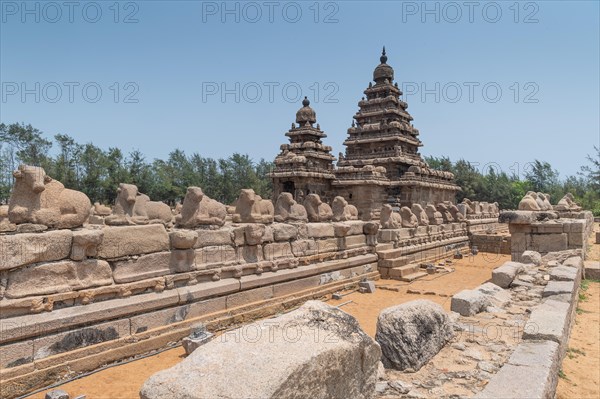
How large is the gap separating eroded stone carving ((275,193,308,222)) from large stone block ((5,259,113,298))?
3.87 meters

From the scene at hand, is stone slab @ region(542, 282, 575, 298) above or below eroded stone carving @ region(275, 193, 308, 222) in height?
Answer: below

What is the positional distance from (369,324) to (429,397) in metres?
3.31

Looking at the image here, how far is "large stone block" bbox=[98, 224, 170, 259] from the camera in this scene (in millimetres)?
4738

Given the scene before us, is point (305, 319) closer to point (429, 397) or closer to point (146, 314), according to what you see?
point (429, 397)

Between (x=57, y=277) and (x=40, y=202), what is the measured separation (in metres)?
0.88

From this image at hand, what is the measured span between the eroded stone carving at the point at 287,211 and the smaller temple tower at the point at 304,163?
14.9m

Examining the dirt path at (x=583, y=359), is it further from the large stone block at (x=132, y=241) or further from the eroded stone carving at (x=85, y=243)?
the eroded stone carving at (x=85, y=243)

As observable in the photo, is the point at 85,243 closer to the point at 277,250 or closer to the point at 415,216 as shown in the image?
the point at 277,250

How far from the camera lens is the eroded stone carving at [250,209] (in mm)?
6828

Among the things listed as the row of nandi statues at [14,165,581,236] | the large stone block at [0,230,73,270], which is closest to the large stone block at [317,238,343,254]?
the row of nandi statues at [14,165,581,236]

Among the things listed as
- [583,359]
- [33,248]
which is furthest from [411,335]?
[33,248]

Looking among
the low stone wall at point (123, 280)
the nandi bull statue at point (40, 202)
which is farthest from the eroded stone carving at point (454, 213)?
the nandi bull statue at point (40, 202)

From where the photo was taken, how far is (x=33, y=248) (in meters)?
4.02

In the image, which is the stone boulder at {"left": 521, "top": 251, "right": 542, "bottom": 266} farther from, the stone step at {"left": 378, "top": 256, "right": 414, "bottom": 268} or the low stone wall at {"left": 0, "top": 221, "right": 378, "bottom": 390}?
the low stone wall at {"left": 0, "top": 221, "right": 378, "bottom": 390}
